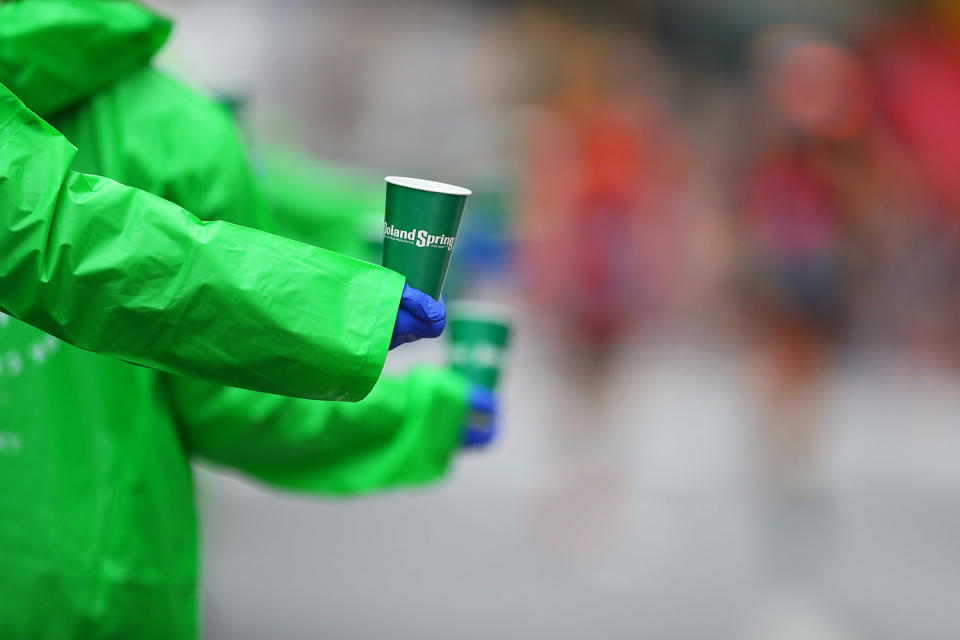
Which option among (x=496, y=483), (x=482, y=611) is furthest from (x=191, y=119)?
(x=496, y=483)

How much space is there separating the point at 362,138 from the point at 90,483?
12.2 meters

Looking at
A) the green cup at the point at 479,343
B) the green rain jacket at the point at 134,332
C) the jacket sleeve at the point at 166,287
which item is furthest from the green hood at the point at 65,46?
the green cup at the point at 479,343

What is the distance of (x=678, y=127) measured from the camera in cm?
1562

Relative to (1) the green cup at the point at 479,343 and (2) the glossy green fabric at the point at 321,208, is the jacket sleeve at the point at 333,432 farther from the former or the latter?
(2) the glossy green fabric at the point at 321,208

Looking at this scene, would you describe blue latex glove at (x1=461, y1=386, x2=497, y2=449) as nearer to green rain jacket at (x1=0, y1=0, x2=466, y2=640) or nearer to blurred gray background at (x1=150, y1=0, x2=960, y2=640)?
green rain jacket at (x1=0, y1=0, x2=466, y2=640)

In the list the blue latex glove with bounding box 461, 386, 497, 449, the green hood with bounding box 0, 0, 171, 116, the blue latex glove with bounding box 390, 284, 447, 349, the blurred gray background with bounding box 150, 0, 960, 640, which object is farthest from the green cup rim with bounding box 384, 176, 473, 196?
the blurred gray background with bounding box 150, 0, 960, 640

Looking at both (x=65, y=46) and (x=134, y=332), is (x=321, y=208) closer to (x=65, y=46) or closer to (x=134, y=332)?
(x=65, y=46)

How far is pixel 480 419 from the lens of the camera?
244cm

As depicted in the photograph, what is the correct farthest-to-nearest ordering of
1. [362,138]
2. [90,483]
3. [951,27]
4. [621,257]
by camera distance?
1. [362,138]
2. [951,27]
3. [621,257]
4. [90,483]

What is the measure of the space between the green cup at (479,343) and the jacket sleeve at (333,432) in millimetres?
94

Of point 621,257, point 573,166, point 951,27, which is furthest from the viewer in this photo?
point 951,27

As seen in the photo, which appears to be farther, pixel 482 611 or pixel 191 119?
pixel 482 611

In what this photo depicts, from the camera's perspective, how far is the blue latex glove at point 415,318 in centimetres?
142

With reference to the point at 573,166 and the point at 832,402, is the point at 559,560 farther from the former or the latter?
the point at 832,402
